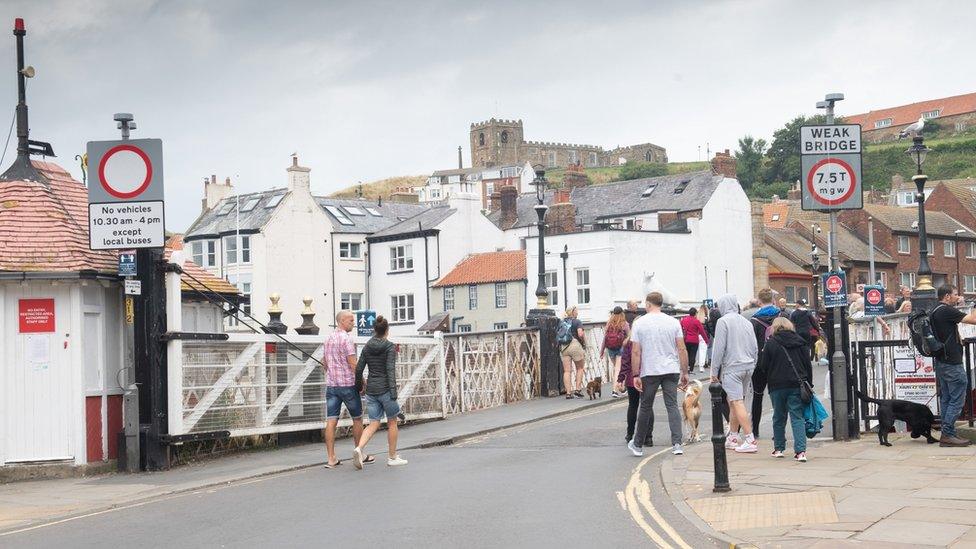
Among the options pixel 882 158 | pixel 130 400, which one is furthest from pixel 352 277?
pixel 882 158

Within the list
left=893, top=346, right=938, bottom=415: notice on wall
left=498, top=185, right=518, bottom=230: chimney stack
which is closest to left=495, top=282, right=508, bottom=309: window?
left=498, top=185, right=518, bottom=230: chimney stack

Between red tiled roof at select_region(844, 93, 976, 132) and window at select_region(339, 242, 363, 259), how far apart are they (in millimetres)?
110727

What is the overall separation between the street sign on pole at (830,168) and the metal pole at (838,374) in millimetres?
247

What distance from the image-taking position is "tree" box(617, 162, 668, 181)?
178m

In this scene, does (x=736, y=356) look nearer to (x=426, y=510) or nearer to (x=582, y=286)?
(x=426, y=510)

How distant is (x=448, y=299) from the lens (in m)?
66.1

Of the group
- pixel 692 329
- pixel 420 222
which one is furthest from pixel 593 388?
pixel 420 222

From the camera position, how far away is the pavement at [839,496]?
9.16 m

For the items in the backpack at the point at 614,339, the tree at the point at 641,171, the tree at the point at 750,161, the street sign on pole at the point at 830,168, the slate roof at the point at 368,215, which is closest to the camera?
the street sign on pole at the point at 830,168

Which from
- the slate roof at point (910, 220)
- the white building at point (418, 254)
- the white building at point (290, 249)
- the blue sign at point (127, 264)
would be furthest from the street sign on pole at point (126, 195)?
the slate roof at point (910, 220)

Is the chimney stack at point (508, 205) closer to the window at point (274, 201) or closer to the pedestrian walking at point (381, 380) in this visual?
the window at point (274, 201)

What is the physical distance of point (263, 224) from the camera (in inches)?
2655

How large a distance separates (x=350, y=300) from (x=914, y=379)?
5611 cm

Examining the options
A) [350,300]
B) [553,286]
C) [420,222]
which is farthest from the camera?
[350,300]
